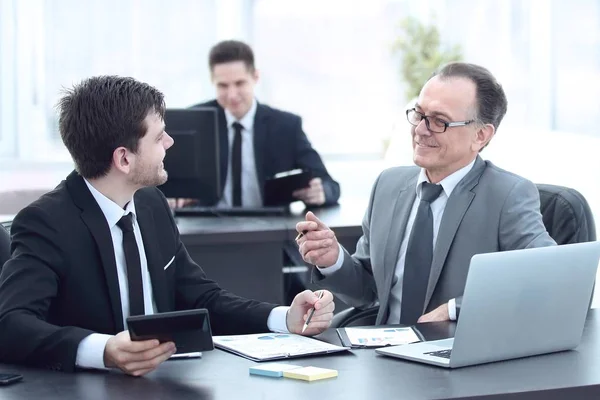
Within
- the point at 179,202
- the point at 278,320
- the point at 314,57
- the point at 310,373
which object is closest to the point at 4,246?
the point at 278,320

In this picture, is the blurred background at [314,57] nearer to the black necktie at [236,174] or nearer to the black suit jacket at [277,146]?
the black suit jacket at [277,146]

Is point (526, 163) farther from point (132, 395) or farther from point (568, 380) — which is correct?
point (132, 395)

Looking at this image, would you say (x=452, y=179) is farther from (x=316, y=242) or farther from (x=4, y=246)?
(x=4, y=246)

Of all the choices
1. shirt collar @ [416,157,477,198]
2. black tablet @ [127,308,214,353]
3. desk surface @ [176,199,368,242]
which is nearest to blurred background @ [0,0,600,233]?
desk surface @ [176,199,368,242]

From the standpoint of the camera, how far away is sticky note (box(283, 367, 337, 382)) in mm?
1921

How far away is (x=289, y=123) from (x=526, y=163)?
4.18ft

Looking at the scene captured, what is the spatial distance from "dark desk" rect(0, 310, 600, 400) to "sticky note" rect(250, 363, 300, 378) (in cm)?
1

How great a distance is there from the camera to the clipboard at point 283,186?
451 centimetres

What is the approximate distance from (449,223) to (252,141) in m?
2.36

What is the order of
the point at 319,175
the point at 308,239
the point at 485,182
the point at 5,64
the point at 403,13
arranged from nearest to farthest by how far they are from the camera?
the point at 308,239 < the point at 485,182 < the point at 319,175 < the point at 5,64 < the point at 403,13

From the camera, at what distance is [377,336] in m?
2.30

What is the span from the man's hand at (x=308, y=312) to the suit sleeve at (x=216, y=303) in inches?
4.0

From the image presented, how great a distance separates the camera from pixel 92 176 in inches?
93.7

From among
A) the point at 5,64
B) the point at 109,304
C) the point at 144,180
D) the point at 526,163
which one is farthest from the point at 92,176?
the point at 5,64
